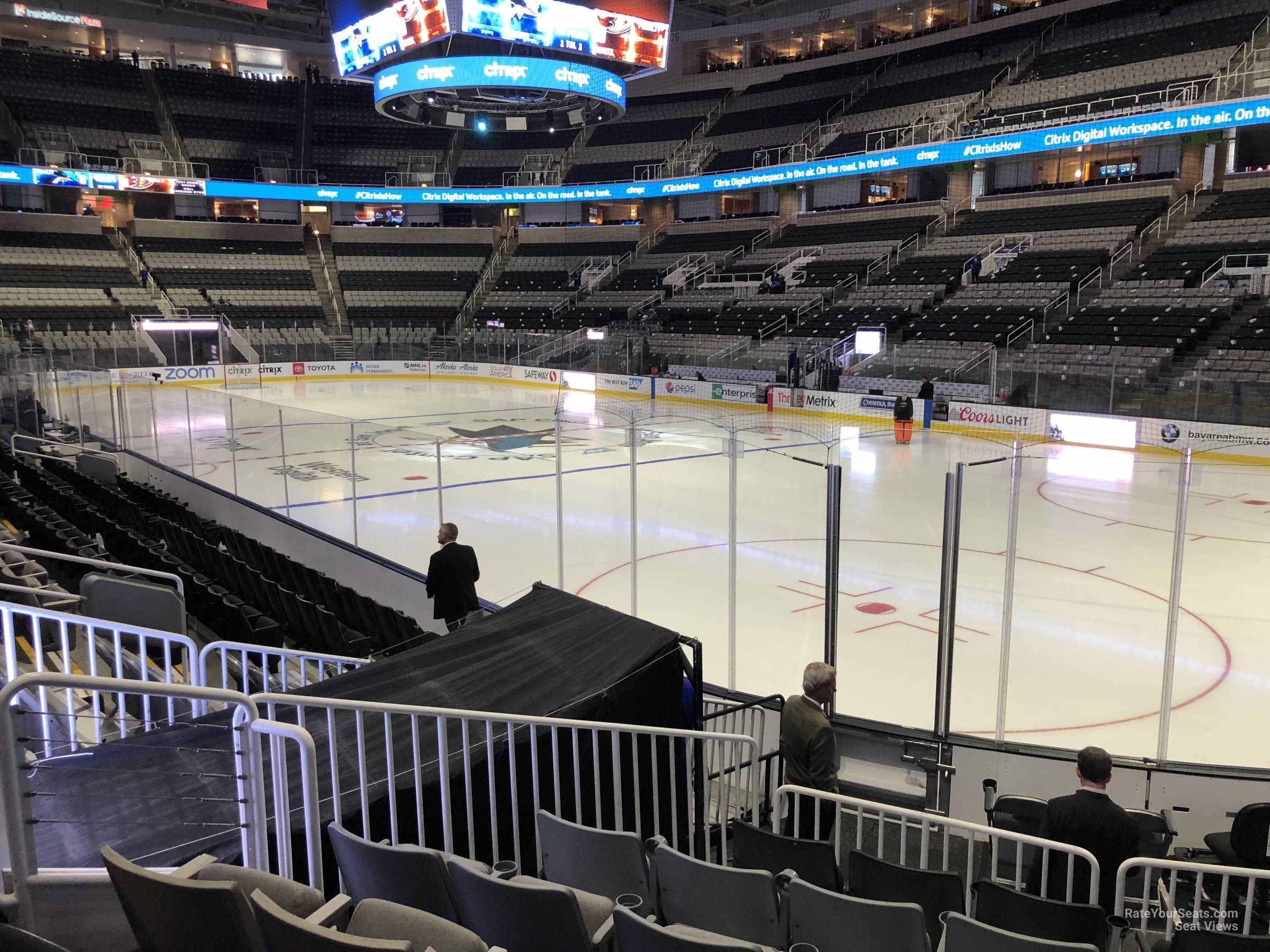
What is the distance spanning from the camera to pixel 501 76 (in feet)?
62.1

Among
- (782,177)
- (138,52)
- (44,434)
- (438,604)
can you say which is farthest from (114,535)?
(138,52)

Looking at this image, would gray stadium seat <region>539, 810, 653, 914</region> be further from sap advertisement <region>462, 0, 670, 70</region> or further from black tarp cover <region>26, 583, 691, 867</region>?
sap advertisement <region>462, 0, 670, 70</region>

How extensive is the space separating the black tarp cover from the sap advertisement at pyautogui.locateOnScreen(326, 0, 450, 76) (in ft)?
52.8

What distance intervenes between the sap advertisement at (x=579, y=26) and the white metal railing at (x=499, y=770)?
17.2 metres

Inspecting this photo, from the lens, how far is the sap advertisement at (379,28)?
743 inches

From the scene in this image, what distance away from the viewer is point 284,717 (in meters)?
4.27

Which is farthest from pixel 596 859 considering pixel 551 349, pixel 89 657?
pixel 551 349

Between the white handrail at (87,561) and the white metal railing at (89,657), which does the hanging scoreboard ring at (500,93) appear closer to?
the white handrail at (87,561)

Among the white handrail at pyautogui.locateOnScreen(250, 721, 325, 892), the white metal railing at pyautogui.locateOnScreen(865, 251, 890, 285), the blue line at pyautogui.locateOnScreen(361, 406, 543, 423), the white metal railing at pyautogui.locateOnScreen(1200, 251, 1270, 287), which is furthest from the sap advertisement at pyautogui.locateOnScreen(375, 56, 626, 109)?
the white handrail at pyautogui.locateOnScreen(250, 721, 325, 892)

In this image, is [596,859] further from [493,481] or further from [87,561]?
[493,481]

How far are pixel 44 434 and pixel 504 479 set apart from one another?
9123 millimetres

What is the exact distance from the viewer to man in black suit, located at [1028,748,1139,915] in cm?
405

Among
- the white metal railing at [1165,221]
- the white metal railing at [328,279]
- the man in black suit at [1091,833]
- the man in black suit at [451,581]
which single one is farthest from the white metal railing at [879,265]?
the man in black suit at [1091,833]

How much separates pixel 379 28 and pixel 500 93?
2788 mm
